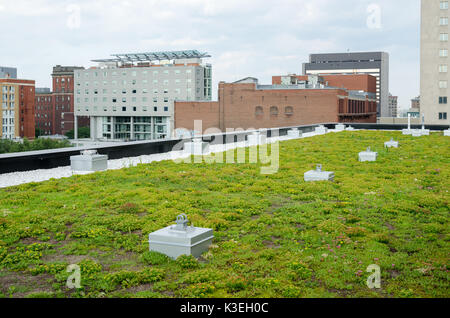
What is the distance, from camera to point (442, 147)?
2500 cm

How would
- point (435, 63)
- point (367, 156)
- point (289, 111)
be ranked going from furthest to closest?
1. point (435, 63)
2. point (289, 111)
3. point (367, 156)

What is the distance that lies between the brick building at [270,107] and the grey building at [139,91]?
77.3ft

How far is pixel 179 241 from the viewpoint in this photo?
7.34 meters

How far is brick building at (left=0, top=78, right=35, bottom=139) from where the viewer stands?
129113 mm

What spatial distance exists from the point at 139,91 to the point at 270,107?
159ft

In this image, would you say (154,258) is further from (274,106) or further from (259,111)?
(259,111)

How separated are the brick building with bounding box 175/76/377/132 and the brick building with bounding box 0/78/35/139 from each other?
58459 millimetres

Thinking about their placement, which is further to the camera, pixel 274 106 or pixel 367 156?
pixel 274 106

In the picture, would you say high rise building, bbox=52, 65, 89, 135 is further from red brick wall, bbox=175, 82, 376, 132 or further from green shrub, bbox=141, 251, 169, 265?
green shrub, bbox=141, 251, 169, 265

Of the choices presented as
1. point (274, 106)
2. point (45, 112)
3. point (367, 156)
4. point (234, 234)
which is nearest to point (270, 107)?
point (274, 106)

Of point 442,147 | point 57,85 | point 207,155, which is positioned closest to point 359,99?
point 442,147

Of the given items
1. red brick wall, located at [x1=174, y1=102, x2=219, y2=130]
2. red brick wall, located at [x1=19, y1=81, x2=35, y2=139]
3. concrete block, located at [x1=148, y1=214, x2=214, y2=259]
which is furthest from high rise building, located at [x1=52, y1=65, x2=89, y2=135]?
concrete block, located at [x1=148, y1=214, x2=214, y2=259]
